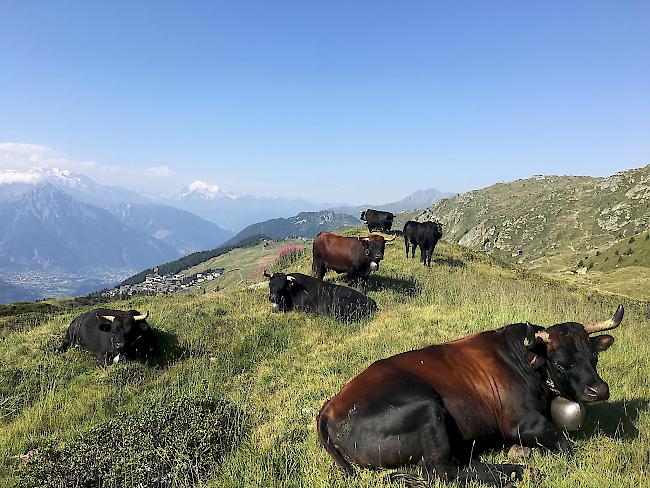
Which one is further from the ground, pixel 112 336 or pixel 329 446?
pixel 329 446

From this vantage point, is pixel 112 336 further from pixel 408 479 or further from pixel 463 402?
pixel 463 402

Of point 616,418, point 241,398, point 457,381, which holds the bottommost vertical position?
point 241,398

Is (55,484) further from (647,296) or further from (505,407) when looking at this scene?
(647,296)

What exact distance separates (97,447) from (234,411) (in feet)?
6.91

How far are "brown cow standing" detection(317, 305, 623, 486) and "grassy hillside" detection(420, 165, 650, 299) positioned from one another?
114 feet

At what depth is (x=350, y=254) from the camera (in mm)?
17750

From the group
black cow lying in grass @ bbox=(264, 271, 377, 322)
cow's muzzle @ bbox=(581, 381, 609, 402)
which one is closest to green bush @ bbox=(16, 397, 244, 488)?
cow's muzzle @ bbox=(581, 381, 609, 402)

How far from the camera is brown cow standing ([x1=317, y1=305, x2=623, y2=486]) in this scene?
4.75m

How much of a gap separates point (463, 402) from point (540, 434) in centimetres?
100

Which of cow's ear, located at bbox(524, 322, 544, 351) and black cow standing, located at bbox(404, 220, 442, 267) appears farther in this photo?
black cow standing, located at bbox(404, 220, 442, 267)

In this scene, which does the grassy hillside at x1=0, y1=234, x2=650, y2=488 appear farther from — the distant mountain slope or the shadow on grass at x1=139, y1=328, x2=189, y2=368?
the distant mountain slope

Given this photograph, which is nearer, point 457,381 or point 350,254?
point 457,381

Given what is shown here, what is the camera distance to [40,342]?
12469 millimetres

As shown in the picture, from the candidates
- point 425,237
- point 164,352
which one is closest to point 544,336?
point 164,352
